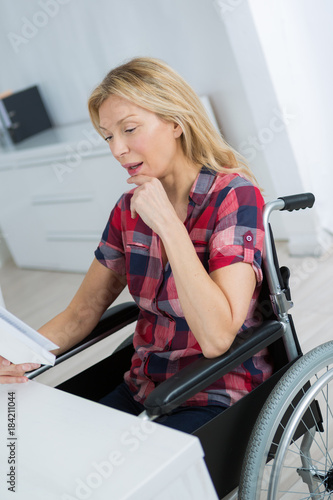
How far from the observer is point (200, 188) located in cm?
134

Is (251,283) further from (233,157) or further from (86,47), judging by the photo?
(86,47)

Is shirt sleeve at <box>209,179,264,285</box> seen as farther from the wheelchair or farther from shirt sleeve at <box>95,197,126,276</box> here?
shirt sleeve at <box>95,197,126,276</box>

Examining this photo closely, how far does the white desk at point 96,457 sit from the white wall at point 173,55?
7.32ft

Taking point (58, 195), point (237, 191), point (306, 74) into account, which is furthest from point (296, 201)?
point (58, 195)

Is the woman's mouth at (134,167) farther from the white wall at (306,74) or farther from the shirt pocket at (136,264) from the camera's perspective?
the white wall at (306,74)

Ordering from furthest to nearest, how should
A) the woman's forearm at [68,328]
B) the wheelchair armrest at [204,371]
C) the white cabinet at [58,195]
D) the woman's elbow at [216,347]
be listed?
1. the white cabinet at [58,195]
2. the woman's forearm at [68,328]
3. the woman's elbow at [216,347]
4. the wheelchair armrest at [204,371]

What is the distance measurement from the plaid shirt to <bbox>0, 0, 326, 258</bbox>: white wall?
1.69m

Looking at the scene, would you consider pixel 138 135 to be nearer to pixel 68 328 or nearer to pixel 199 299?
pixel 199 299

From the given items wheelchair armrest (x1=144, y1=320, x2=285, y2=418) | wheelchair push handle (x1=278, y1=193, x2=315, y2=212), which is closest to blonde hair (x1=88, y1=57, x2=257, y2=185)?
wheelchair push handle (x1=278, y1=193, x2=315, y2=212)

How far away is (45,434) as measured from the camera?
973mm

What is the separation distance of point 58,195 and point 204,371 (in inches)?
117

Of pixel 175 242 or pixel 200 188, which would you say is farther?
pixel 200 188

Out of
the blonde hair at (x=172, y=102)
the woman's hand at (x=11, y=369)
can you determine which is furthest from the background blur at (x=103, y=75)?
the woman's hand at (x=11, y=369)

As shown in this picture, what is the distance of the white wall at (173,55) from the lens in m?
2.94
